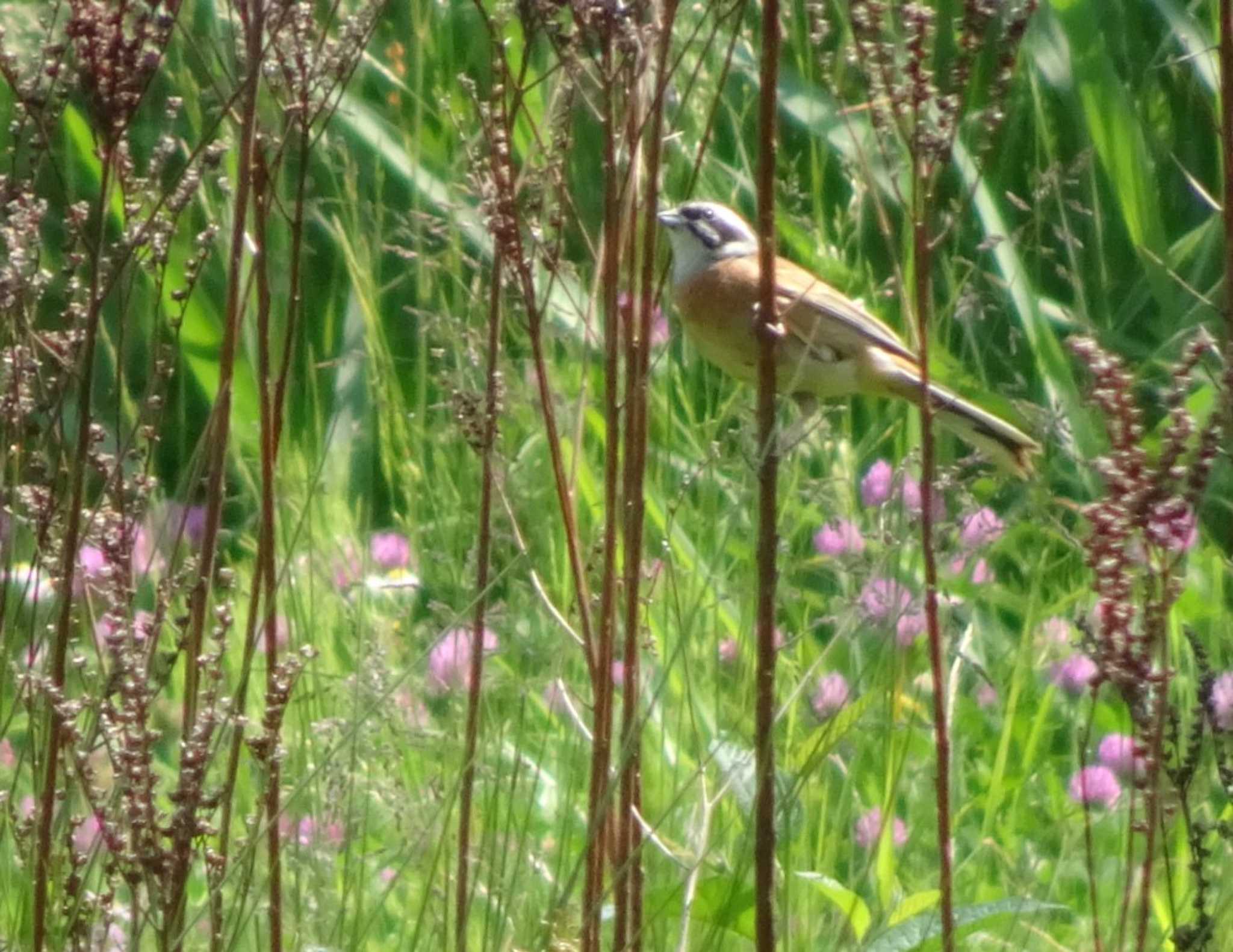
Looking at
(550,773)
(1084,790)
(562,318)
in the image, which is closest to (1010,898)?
(1084,790)

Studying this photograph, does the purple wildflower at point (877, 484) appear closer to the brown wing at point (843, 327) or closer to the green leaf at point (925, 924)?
the brown wing at point (843, 327)

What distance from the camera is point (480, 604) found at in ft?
5.08

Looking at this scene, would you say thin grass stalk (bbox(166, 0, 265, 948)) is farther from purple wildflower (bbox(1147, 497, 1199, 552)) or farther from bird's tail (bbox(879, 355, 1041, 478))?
bird's tail (bbox(879, 355, 1041, 478))

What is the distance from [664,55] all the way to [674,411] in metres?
2.14

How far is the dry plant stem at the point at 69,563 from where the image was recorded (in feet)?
→ 4.05

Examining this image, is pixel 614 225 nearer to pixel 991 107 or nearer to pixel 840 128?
pixel 991 107

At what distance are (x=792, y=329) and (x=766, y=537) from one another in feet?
4.81

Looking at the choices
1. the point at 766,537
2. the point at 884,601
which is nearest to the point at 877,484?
the point at 884,601

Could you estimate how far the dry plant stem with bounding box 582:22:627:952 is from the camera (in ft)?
4.33

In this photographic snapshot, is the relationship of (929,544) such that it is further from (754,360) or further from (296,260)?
(754,360)

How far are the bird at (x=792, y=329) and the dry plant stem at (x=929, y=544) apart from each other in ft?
4.06

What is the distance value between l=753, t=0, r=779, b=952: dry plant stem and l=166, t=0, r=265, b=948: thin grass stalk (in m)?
0.33

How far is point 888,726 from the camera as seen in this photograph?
186cm

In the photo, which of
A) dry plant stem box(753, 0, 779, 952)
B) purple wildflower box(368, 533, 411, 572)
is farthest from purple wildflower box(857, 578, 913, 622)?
purple wildflower box(368, 533, 411, 572)
